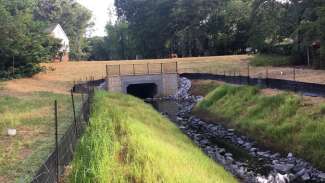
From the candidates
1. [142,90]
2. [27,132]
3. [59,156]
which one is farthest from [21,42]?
[59,156]

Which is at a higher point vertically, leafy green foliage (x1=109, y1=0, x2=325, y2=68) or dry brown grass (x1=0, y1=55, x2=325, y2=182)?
leafy green foliage (x1=109, y1=0, x2=325, y2=68)

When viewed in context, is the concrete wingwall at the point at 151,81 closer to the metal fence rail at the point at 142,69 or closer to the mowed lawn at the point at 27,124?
the metal fence rail at the point at 142,69

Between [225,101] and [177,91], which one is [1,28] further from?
[225,101]

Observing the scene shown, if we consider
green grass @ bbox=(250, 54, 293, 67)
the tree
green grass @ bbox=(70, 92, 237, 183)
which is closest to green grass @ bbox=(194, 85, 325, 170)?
green grass @ bbox=(70, 92, 237, 183)

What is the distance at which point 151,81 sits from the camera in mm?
46188

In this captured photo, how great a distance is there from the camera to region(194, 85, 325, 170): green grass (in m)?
18.2

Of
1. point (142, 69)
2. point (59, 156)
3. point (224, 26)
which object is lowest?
point (59, 156)

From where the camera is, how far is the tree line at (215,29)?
139ft

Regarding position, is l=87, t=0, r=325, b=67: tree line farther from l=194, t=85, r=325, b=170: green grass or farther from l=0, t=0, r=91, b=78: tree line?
l=0, t=0, r=91, b=78: tree line

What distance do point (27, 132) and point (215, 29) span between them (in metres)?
58.0

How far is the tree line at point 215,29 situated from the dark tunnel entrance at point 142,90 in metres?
13.4

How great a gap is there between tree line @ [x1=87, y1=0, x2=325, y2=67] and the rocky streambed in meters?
15.5

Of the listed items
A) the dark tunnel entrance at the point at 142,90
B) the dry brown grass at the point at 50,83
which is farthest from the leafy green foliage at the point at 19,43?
the dark tunnel entrance at the point at 142,90

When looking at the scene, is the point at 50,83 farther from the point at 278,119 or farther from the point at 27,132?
the point at 278,119
